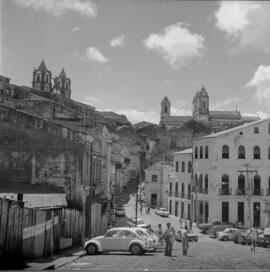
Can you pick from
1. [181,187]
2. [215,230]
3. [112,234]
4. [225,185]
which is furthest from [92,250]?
[181,187]

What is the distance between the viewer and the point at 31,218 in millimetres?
13531

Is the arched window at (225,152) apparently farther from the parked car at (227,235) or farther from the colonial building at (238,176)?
the parked car at (227,235)

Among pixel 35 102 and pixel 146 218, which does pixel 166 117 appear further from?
pixel 35 102

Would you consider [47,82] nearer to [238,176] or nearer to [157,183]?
[157,183]

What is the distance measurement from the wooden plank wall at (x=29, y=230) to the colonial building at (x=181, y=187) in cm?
2767

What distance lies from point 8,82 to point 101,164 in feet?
133

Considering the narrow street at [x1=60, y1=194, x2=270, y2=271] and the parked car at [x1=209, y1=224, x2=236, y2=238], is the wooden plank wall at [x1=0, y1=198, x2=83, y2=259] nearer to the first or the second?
the narrow street at [x1=60, y1=194, x2=270, y2=271]

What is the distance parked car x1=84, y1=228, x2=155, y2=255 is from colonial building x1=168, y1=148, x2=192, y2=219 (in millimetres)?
Result: 27093

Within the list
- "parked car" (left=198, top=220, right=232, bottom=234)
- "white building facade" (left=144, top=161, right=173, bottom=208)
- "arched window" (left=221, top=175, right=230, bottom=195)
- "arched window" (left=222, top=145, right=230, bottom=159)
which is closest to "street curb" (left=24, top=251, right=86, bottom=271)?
"parked car" (left=198, top=220, right=232, bottom=234)

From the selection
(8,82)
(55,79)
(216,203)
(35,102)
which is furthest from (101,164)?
(55,79)

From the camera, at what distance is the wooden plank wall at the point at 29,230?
12.2 m

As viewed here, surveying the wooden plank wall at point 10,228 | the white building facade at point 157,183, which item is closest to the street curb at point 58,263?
the wooden plank wall at point 10,228

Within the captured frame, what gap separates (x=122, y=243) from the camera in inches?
648

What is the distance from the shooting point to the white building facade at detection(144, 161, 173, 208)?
5844 cm
